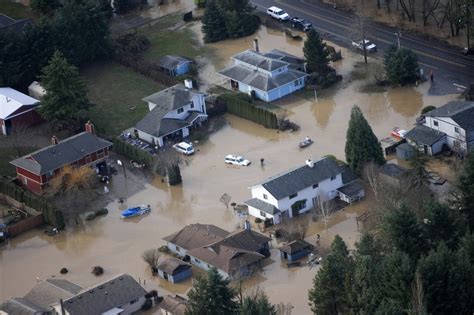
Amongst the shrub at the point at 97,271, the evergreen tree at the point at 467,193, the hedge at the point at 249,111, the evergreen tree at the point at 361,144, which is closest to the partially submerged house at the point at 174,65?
the hedge at the point at 249,111

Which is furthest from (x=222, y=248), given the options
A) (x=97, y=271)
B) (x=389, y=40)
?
(x=389, y=40)

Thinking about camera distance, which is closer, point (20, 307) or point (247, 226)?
point (20, 307)

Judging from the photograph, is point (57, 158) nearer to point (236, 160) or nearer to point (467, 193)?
point (236, 160)

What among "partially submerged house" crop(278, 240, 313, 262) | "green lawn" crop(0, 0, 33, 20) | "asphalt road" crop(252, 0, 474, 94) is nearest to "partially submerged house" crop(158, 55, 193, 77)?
"asphalt road" crop(252, 0, 474, 94)

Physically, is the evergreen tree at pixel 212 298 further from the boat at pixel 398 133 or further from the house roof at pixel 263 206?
the boat at pixel 398 133

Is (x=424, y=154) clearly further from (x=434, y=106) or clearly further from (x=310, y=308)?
(x=310, y=308)

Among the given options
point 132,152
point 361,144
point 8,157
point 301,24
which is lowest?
point 301,24

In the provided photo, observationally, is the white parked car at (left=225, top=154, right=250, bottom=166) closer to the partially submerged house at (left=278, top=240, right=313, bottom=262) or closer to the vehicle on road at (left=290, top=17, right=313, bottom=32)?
the partially submerged house at (left=278, top=240, right=313, bottom=262)
